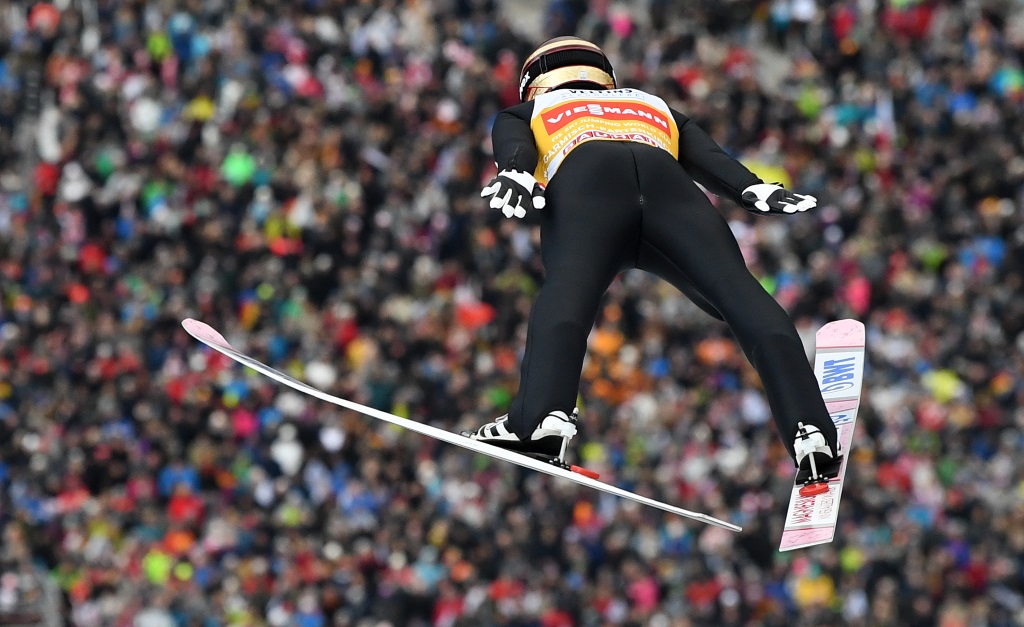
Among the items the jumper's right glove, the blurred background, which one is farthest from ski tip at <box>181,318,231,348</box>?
the blurred background

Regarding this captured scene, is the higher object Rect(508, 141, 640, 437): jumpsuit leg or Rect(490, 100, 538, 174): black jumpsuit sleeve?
Rect(490, 100, 538, 174): black jumpsuit sleeve

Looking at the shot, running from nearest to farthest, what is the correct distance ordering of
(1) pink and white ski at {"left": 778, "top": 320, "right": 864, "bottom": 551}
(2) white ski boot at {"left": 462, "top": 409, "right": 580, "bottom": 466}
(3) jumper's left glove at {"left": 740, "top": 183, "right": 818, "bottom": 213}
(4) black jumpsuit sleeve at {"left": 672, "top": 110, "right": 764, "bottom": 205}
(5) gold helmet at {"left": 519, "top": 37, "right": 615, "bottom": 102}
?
1. (2) white ski boot at {"left": 462, "top": 409, "right": 580, "bottom": 466}
2. (3) jumper's left glove at {"left": 740, "top": 183, "right": 818, "bottom": 213}
3. (4) black jumpsuit sleeve at {"left": 672, "top": 110, "right": 764, "bottom": 205}
4. (1) pink and white ski at {"left": 778, "top": 320, "right": 864, "bottom": 551}
5. (5) gold helmet at {"left": 519, "top": 37, "right": 615, "bottom": 102}

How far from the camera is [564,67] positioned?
705 centimetres

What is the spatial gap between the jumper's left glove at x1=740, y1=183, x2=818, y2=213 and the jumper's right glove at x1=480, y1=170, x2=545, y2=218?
83cm

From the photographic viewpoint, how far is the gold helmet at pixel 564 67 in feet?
23.1

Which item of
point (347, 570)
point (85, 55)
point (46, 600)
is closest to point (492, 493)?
point (347, 570)

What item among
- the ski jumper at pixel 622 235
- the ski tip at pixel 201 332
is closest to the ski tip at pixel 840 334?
the ski jumper at pixel 622 235

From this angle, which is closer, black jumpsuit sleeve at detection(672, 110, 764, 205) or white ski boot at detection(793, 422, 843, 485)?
white ski boot at detection(793, 422, 843, 485)

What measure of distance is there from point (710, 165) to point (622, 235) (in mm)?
541

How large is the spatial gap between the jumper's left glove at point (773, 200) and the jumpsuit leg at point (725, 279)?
5.9 inches

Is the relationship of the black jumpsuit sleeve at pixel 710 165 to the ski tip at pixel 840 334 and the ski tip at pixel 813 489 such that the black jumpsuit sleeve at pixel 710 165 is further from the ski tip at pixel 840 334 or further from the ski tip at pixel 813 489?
the ski tip at pixel 813 489

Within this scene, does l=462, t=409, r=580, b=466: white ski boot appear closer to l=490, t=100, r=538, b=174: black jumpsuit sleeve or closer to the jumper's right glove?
the jumper's right glove

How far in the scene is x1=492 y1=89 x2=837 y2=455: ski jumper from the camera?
6305mm

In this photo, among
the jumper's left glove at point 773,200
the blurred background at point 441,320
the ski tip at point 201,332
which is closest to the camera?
the jumper's left glove at point 773,200
